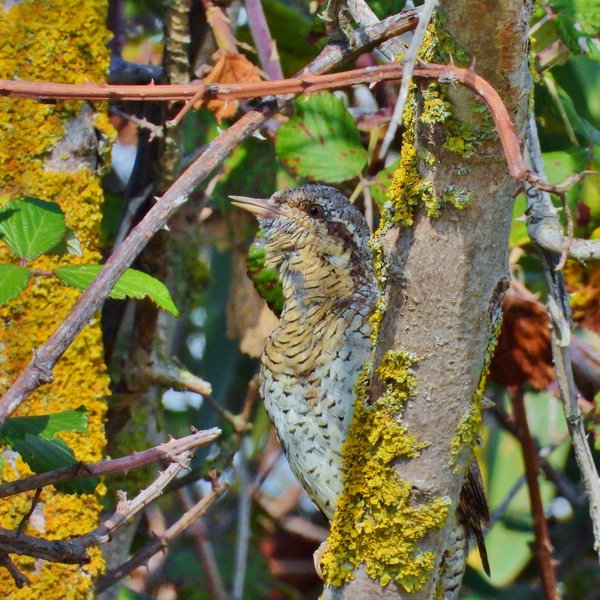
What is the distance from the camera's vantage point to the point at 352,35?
66.4 inches

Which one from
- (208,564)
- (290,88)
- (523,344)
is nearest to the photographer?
(290,88)

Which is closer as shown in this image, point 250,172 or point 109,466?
point 109,466

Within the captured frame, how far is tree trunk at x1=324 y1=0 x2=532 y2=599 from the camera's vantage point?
1.22 m

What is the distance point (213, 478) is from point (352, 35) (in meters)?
1.08

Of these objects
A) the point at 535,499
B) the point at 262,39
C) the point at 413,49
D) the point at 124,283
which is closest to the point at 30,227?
the point at 124,283

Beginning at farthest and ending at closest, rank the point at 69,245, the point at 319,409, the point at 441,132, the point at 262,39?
the point at 262,39 < the point at 319,409 < the point at 69,245 < the point at 441,132

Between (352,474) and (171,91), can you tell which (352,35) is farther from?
(352,474)

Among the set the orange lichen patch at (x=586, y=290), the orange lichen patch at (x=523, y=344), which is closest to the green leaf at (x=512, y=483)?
the orange lichen patch at (x=523, y=344)

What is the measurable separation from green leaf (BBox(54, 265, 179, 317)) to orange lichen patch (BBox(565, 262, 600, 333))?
53.4 inches

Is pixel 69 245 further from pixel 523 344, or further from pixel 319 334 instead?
pixel 523 344

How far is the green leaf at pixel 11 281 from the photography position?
133cm

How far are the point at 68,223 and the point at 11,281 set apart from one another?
2.32 ft

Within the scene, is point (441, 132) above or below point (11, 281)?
above

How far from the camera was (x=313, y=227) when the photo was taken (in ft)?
7.50
